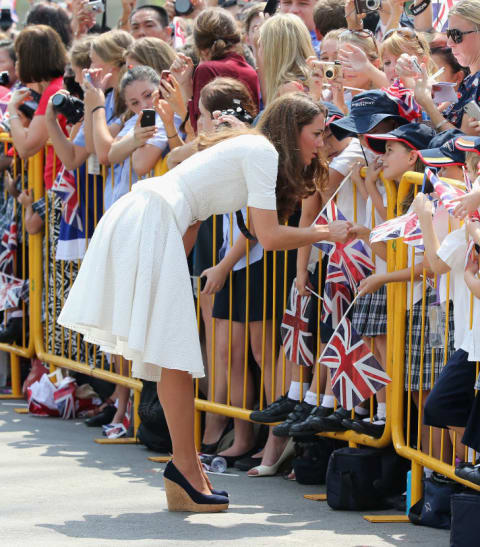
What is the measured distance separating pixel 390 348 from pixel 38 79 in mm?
3979

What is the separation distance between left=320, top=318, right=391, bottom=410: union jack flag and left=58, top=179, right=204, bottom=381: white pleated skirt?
0.69 metres

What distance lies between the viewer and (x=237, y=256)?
6.08 metres

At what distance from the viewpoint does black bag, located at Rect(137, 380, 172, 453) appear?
6.57 metres

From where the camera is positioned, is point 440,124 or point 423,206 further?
point 440,124

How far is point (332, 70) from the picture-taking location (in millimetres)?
5914

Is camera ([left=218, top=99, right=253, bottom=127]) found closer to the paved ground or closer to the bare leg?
the bare leg

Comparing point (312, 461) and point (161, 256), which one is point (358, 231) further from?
point (312, 461)

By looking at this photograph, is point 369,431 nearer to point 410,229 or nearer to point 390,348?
point 390,348

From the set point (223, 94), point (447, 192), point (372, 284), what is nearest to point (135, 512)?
point (372, 284)

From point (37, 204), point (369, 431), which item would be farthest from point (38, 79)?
point (369, 431)

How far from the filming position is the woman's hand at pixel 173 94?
253 inches

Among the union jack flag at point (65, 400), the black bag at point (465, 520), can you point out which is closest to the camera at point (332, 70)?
the black bag at point (465, 520)

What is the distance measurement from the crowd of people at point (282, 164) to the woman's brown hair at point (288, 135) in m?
0.01

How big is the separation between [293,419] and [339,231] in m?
1.05
